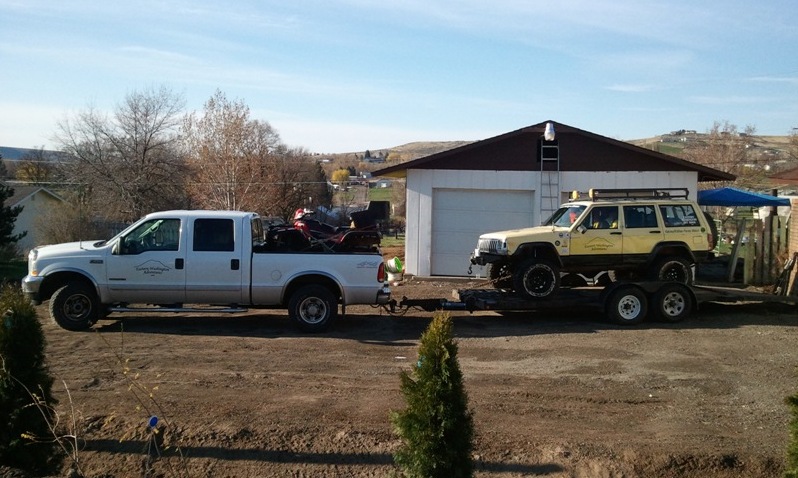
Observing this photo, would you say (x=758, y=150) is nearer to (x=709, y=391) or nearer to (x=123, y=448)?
(x=709, y=391)

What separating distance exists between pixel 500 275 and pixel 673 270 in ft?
10.7

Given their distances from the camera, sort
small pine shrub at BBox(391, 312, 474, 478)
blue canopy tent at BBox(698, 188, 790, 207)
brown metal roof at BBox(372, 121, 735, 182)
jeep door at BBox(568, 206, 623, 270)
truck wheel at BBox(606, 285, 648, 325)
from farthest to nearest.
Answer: blue canopy tent at BBox(698, 188, 790, 207) < brown metal roof at BBox(372, 121, 735, 182) < jeep door at BBox(568, 206, 623, 270) < truck wheel at BBox(606, 285, 648, 325) < small pine shrub at BBox(391, 312, 474, 478)

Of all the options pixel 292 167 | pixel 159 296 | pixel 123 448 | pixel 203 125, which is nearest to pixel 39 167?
pixel 292 167

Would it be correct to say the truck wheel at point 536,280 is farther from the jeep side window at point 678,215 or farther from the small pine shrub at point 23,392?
the small pine shrub at point 23,392

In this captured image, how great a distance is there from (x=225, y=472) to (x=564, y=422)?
3357mm

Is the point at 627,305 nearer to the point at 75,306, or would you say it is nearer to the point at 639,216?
the point at 639,216

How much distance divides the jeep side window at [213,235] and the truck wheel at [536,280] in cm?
504

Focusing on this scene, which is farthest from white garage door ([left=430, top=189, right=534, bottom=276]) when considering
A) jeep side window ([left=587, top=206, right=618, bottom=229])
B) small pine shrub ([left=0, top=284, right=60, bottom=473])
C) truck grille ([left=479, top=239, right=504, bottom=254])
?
small pine shrub ([left=0, top=284, right=60, bottom=473])

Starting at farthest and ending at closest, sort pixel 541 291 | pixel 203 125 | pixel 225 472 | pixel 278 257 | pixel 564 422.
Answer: pixel 203 125 → pixel 541 291 → pixel 278 257 → pixel 564 422 → pixel 225 472

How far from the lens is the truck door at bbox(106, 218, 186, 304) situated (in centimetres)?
1155

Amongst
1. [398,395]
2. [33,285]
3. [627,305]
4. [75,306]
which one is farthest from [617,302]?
[33,285]

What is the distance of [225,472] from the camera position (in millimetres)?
6172

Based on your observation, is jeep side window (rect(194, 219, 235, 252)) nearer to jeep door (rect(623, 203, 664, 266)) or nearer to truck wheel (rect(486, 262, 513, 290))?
truck wheel (rect(486, 262, 513, 290))

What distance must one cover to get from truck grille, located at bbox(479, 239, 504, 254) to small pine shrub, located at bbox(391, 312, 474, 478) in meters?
8.08
